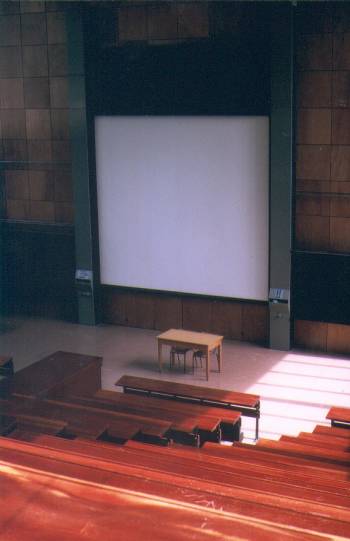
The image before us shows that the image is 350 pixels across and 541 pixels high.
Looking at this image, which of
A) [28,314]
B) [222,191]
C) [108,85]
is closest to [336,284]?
[222,191]

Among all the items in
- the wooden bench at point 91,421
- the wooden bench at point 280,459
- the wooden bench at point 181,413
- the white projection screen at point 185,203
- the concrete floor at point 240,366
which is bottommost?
the concrete floor at point 240,366

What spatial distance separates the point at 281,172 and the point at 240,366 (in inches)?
123

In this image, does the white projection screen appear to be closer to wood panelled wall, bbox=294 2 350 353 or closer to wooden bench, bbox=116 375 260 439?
wood panelled wall, bbox=294 2 350 353

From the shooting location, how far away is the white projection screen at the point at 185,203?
11219mm

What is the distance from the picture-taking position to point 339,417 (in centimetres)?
733

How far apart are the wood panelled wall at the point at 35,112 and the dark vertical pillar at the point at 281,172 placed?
3.97 metres

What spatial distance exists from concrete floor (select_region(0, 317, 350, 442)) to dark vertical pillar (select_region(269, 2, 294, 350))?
2.20 feet

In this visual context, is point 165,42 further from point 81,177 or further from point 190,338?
point 190,338

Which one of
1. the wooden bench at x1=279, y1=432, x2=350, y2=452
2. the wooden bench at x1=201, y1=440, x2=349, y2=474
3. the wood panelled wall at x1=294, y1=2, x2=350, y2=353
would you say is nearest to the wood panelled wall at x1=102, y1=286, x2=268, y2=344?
the wood panelled wall at x1=294, y1=2, x2=350, y2=353

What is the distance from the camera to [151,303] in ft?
40.8

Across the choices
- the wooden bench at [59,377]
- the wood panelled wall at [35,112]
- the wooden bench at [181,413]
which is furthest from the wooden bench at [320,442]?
the wood panelled wall at [35,112]

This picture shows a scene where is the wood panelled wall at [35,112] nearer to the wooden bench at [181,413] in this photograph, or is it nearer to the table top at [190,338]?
the table top at [190,338]

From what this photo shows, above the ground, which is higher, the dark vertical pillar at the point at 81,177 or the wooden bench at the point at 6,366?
the dark vertical pillar at the point at 81,177

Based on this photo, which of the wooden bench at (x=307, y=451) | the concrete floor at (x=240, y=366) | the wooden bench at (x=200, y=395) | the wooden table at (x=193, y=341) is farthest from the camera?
the wooden table at (x=193, y=341)
